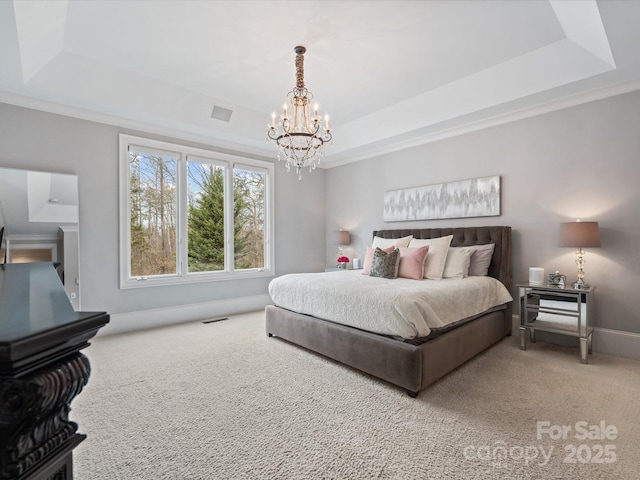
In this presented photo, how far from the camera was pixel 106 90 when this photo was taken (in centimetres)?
355

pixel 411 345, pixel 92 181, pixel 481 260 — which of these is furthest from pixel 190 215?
pixel 481 260

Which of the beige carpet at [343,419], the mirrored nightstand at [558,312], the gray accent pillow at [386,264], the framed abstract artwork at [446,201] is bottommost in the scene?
the beige carpet at [343,419]

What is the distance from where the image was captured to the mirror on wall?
3.28m

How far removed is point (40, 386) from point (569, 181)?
448 centimetres

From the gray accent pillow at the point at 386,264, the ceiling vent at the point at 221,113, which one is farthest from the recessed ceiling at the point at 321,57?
the gray accent pillow at the point at 386,264

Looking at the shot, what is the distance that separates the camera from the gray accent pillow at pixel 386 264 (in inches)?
144

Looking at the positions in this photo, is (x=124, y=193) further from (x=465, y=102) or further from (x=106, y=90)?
(x=465, y=102)

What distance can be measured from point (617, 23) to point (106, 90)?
4722 millimetres

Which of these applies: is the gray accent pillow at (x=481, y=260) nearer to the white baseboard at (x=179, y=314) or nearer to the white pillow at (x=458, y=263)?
the white pillow at (x=458, y=263)

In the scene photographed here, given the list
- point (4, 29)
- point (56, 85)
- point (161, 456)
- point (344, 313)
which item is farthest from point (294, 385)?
point (56, 85)

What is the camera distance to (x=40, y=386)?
17.5 inches

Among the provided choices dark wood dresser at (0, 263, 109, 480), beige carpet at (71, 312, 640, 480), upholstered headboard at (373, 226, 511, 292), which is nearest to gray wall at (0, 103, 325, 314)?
beige carpet at (71, 312, 640, 480)

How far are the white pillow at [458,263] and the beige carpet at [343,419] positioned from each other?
0.91 metres

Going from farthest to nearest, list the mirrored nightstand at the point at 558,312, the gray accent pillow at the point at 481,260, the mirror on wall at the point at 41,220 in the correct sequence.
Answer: the gray accent pillow at the point at 481,260
the mirror on wall at the point at 41,220
the mirrored nightstand at the point at 558,312
